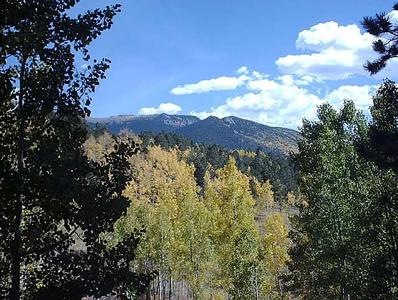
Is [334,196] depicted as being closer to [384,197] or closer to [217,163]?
[384,197]

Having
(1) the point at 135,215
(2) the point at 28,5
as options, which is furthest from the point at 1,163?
(1) the point at 135,215

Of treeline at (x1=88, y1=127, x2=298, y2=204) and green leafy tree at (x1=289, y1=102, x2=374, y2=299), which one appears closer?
green leafy tree at (x1=289, y1=102, x2=374, y2=299)

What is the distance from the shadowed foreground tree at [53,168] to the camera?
805cm

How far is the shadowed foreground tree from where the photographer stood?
805 centimetres

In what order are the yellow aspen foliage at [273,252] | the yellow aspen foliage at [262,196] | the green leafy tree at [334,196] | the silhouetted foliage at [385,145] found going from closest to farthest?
1. the silhouetted foliage at [385,145]
2. the green leafy tree at [334,196]
3. the yellow aspen foliage at [273,252]
4. the yellow aspen foliage at [262,196]

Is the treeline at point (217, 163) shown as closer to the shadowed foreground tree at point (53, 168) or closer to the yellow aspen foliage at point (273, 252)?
the yellow aspen foliage at point (273, 252)

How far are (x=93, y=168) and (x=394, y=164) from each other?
352 inches

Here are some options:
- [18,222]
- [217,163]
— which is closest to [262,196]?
[217,163]

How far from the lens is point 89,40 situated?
8.77 m

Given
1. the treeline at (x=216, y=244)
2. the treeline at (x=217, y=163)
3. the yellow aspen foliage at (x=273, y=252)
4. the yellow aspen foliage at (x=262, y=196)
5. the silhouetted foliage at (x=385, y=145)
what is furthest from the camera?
the treeline at (x=217, y=163)

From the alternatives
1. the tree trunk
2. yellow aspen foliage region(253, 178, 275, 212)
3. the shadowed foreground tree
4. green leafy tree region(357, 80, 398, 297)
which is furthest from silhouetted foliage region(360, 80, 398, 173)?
yellow aspen foliage region(253, 178, 275, 212)

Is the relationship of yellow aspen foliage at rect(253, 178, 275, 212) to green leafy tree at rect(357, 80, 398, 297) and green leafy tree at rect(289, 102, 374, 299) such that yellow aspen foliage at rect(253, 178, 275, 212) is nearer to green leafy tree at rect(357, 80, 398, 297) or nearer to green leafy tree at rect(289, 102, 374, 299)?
green leafy tree at rect(289, 102, 374, 299)

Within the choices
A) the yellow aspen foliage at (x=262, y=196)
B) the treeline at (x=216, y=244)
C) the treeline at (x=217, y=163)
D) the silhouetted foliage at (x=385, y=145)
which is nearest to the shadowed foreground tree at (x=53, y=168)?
the silhouetted foliage at (x=385, y=145)

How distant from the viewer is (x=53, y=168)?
25.5 ft
